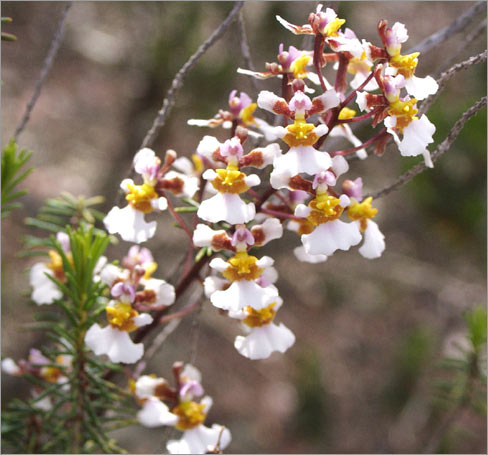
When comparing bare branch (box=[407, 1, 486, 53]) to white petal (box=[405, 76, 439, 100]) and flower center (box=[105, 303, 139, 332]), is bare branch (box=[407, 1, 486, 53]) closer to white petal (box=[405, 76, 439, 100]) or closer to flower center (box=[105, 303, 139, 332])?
white petal (box=[405, 76, 439, 100])

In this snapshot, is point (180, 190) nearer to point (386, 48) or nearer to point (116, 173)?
point (386, 48)

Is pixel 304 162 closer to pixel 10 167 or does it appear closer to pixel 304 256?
pixel 304 256

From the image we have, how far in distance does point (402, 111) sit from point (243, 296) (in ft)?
1.19

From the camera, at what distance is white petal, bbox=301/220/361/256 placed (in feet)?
3.02

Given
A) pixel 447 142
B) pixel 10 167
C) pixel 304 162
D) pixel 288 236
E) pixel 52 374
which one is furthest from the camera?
pixel 288 236

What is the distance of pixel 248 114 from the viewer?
1059 millimetres

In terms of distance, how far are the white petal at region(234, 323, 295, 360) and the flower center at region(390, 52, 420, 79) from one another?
45cm

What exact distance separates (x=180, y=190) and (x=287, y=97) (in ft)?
0.79

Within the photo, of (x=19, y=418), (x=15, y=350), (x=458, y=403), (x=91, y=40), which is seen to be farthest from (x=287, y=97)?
(x=91, y=40)

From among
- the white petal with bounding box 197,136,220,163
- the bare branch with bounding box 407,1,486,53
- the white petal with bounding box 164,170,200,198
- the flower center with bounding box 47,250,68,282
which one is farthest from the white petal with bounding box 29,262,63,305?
the bare branch with bounding box 407,1,486,53

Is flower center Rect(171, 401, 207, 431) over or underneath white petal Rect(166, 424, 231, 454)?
over

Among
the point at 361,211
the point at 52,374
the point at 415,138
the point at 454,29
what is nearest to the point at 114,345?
the point at 52,374

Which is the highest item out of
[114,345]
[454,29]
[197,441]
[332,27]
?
[454,29]

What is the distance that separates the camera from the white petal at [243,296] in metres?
0.93
